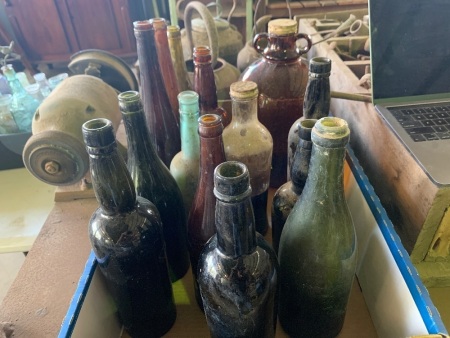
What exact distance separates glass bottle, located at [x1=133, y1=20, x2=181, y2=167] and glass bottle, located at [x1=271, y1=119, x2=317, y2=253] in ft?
0.75

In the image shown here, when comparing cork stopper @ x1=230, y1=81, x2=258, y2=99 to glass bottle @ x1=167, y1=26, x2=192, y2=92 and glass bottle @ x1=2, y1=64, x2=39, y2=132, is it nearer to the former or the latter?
glass bottle @ x1=167, y1=26, x2=192, y2=92

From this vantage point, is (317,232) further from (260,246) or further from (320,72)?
(320,72)

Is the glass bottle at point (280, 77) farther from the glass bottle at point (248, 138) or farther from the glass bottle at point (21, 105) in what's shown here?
the glass bottle at point (21, 105)

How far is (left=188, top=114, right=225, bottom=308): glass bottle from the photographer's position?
0.44 m

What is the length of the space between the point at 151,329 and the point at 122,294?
80mm

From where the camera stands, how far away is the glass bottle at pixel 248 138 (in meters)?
0.53

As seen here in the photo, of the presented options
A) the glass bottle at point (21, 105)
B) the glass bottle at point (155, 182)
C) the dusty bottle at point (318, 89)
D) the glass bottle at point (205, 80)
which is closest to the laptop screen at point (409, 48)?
the dusty bottle at point (318, 89)

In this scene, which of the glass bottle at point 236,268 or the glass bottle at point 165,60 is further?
the glass bottle at point 165,60

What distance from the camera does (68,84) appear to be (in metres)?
0.87

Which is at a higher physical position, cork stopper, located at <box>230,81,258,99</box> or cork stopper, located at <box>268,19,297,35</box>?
cork stopper, located at <box>268,19,297,35</box>

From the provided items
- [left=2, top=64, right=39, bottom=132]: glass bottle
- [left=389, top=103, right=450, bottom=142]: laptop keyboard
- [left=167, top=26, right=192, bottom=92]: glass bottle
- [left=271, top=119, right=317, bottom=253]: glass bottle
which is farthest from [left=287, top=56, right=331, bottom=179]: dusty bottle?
[left=2, top=64, right=39, bottom=132]: glass bottle

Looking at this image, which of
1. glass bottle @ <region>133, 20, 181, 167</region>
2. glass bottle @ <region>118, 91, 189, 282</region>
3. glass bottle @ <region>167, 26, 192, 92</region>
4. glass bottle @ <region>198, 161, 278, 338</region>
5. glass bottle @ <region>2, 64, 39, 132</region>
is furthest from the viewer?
glass bottle @ <region>2, 64, 39, 132</region>

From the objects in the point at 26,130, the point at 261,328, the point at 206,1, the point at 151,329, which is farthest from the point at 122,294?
the point at 206,1

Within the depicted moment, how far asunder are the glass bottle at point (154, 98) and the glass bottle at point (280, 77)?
17cm
